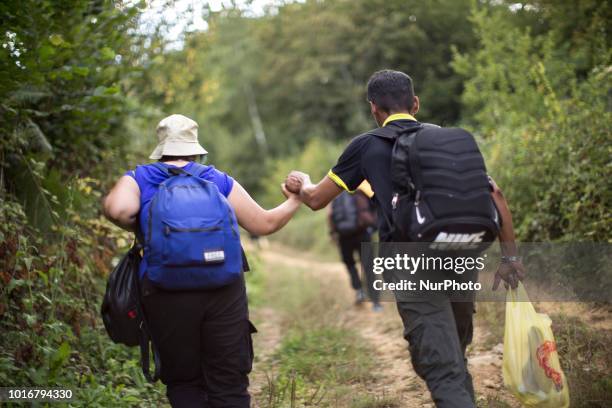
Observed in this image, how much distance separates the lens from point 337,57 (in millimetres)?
30891

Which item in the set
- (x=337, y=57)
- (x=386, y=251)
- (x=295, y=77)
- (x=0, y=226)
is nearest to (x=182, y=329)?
(x=386, y=251)

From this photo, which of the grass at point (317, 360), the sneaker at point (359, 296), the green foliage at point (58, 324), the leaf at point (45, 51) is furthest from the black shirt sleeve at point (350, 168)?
the sneaker at point (359, 296)

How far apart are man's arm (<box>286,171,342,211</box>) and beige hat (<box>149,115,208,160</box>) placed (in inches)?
28.2

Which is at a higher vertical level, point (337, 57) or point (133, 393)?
point (337, 57)

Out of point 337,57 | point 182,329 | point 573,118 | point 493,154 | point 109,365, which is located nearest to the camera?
point 182,329

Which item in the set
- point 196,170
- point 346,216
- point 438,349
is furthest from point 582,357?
point 346,216

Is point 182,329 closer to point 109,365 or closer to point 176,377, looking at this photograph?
point 176,377

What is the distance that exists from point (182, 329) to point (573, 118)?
5.58 metres

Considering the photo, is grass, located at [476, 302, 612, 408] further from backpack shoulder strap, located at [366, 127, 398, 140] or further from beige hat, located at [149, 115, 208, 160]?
beige hat, located at [149, 115, 208, 160]

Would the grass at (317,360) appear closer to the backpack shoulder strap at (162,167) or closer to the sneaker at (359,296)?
the sneaker at (359,296)

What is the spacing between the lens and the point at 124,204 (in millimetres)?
3479

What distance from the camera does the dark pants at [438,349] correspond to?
334 centimetres

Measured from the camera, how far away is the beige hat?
3.70m

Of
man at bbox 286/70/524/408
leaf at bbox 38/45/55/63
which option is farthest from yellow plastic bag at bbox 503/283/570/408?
leaf at bbox 38/45/55/63
